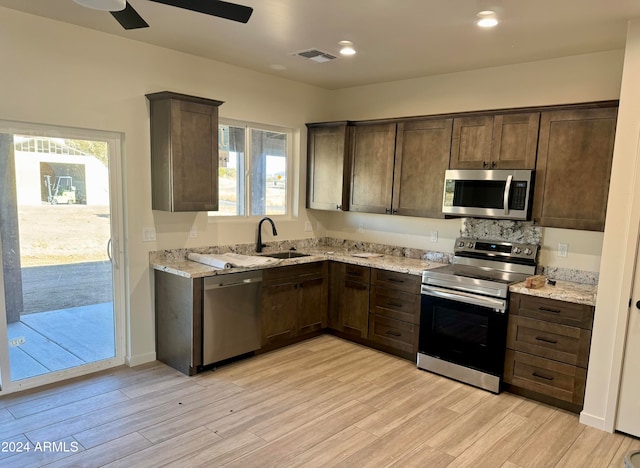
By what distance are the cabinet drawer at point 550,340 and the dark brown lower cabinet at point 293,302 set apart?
1.94m

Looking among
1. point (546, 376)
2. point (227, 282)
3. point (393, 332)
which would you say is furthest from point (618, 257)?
point (227, 282)

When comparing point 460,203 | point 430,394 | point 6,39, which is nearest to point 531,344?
point 430,394

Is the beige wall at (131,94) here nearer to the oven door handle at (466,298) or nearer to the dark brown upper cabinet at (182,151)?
the dark brown upper cabinet at (182,151)

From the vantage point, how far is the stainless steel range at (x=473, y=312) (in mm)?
3525

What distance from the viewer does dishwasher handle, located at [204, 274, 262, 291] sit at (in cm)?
362

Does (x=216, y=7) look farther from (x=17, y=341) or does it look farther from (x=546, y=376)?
(x=546, y=376)

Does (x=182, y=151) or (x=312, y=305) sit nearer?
(x=182, y=151)

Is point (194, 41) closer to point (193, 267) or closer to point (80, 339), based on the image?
point (193, 267)

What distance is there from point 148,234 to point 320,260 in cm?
172

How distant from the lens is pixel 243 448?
2691 mm

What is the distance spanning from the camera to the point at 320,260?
459cm

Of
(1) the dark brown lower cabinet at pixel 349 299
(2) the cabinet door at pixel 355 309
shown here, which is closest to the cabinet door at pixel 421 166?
(1) the dark brown lower cabinet at pixel 349 299

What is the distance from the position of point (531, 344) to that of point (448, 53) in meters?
2.48

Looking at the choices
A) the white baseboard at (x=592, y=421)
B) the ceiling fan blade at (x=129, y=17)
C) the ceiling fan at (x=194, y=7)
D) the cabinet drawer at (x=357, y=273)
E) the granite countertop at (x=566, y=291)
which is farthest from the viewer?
the cabinet drawer at (x=357, y=273)
